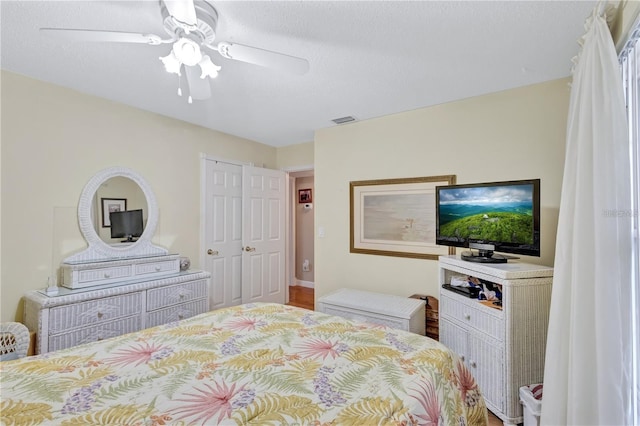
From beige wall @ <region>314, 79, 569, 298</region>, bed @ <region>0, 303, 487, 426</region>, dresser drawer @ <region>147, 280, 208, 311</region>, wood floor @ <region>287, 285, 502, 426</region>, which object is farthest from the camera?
wood floor @ <region>287, 285, 502, 426</region>

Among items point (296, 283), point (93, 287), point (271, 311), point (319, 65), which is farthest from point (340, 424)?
point (296, 283)

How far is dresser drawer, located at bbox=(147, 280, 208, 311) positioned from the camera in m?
2.61

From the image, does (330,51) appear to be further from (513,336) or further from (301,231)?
(301,231)

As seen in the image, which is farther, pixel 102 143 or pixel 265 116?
pixel 265 116

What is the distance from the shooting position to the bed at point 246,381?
924mm

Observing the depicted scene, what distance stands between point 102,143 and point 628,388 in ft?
12.2

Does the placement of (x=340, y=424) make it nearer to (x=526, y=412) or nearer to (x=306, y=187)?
(x=526, y=412)

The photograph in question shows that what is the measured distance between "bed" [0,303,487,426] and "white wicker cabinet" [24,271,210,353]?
3.43ft

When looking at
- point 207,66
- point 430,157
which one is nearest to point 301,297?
point 430,157

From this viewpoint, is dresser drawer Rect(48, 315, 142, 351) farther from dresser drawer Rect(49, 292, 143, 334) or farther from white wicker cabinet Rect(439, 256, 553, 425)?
white wicker cabinet Rect(439, 256, 553, 425)

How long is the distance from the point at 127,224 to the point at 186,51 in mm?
2046

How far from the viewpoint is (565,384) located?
1.37 meters

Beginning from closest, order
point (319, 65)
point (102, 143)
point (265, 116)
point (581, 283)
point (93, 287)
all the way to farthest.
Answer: point (581, 283) < point (319, 65) < point (93, 287) < point (102, 143) < point (265, 116)

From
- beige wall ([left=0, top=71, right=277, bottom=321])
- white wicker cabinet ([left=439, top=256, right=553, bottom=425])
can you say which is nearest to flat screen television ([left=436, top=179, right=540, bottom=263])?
white wicker cabinet ([left=439, top=256, right=553, bottom=425])
